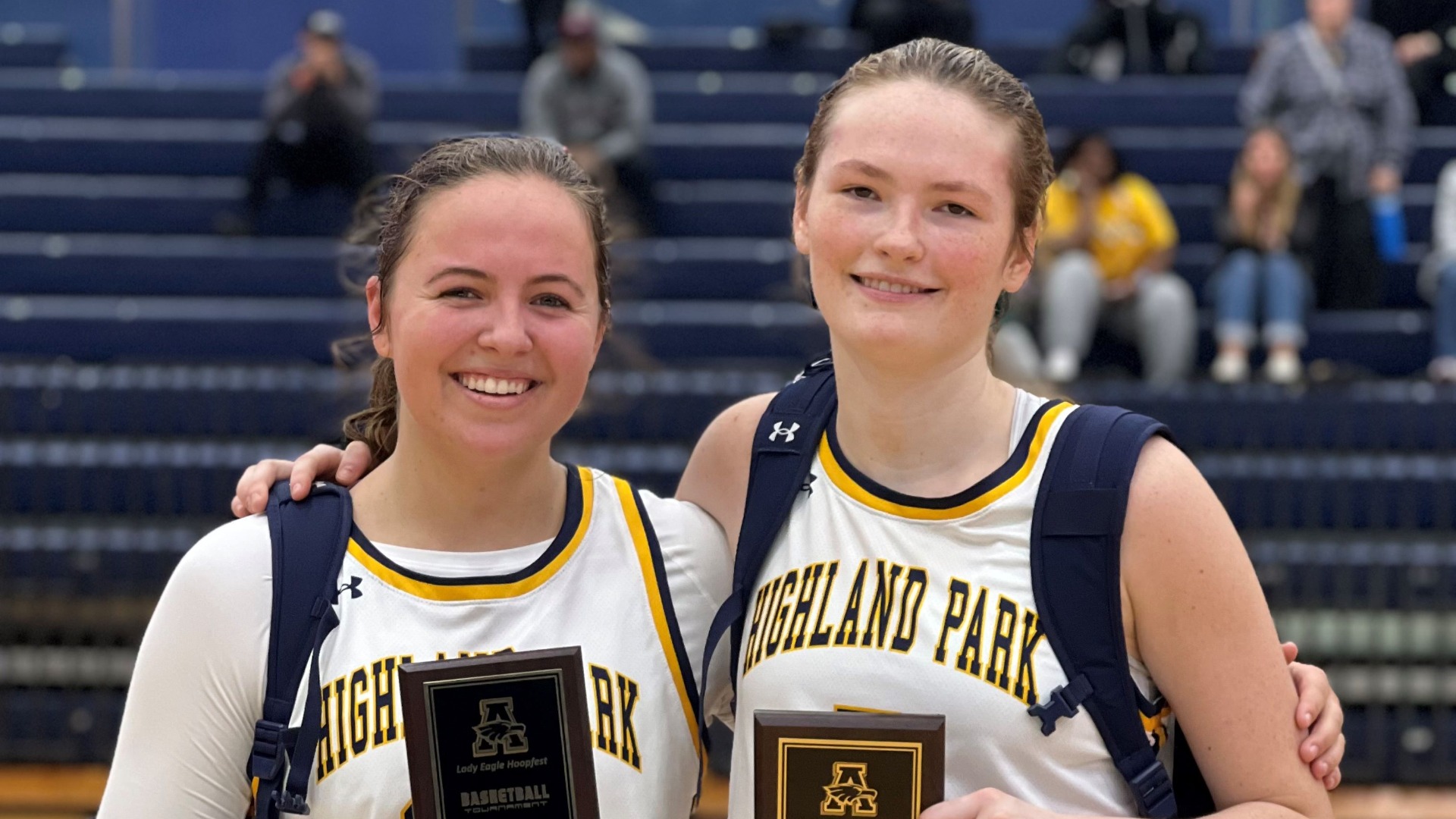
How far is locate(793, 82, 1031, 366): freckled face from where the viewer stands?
2152mm

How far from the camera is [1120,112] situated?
10.8m

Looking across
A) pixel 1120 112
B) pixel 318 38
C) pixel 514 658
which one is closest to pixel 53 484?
pixel 318 38

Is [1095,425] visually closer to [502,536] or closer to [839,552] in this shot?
[839,552]

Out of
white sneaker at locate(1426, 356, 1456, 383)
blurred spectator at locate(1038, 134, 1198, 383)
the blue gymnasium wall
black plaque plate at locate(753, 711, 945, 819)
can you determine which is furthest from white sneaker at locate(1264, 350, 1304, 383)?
black plaque plate at locate(753, 711, 945, 819)

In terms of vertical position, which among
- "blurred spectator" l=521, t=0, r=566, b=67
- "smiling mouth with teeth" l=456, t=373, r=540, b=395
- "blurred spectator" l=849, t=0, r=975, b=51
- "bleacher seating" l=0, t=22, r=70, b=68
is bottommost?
"smiling mouth with teeth" l=456, t=373, r=540, b=395

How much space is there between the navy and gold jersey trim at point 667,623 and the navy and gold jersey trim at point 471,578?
0.32 ft

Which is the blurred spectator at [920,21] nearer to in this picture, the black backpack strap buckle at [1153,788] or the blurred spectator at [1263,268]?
the blurred spectator at [1263,268]

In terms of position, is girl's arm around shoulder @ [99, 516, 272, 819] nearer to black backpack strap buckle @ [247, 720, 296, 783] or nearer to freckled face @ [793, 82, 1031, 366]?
black backpack strap buckle @ [247, 720, 296, 783]

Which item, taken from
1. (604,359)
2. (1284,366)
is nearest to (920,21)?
(1284,366)

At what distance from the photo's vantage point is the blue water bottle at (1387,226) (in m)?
9.14

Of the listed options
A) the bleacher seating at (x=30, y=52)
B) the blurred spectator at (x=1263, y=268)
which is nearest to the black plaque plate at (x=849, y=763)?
the blurred spectator at (x=1263, y=268)

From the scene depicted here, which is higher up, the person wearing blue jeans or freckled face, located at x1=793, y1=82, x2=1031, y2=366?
freckled face, located at x1=793, y1=82, x2=1031, y2=366

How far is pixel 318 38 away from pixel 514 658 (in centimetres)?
839

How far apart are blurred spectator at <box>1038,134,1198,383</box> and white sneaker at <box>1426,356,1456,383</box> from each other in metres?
1.09
